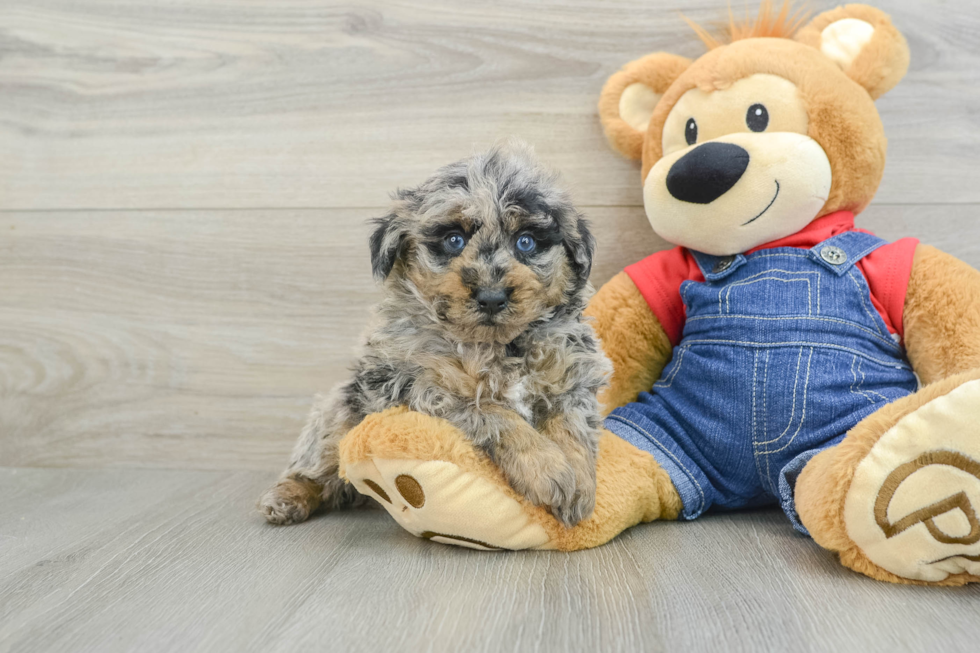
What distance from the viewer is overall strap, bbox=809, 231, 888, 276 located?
4.57ft

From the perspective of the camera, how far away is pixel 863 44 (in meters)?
1.47

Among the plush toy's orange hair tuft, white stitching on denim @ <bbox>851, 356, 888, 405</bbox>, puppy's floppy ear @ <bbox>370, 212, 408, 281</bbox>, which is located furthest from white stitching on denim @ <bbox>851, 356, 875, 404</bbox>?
puppy's floppy ear @ <bbox>370, 212, 408, 281</bbox>

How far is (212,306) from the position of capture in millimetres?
1945

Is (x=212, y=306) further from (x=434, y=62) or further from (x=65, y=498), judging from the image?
(x=434, y=62)

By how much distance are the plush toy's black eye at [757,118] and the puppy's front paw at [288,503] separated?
1215mm

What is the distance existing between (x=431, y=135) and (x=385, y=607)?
1.23m

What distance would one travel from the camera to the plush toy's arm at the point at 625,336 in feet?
5.21

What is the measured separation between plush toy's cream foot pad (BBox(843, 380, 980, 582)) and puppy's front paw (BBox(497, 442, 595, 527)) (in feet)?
1.41

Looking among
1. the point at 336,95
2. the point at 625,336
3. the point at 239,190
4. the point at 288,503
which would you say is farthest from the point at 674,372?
the point at 239,190

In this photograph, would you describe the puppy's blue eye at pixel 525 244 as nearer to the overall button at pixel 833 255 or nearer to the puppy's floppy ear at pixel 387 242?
the puppy's floppy ear at pixel 387 242

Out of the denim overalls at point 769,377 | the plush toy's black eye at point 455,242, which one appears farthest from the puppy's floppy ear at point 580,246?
the denim overalls at point 769,377

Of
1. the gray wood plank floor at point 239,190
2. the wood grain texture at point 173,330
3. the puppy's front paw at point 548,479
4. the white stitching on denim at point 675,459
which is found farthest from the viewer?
the wood grain texture at point 173,330

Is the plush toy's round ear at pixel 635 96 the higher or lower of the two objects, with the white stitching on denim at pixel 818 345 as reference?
higher

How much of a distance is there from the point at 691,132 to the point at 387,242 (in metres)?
0.71
